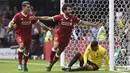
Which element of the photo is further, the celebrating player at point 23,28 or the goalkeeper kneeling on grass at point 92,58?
the goalkeeper kneeling on grass at point 92,58

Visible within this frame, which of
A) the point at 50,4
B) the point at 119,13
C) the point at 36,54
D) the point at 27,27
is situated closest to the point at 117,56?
the point at 119,13

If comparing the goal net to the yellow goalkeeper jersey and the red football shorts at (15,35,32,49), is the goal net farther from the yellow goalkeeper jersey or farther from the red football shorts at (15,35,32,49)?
the red football shorts at (15,35,32,49)

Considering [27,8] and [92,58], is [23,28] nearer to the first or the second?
[27,8]

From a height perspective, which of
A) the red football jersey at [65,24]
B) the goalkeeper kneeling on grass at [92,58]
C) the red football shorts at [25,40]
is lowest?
the goalkeeper kneeling on grass at [92,58]

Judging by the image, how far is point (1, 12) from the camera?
26.6m

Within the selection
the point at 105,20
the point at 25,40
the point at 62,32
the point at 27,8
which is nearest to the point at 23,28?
the point at 25,40

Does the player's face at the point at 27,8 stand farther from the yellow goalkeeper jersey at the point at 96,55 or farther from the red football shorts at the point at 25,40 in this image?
the yellow goalkeeper jersey at the point at 96,55

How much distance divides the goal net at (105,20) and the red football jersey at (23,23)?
134 inches

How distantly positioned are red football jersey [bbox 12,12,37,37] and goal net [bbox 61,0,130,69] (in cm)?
341

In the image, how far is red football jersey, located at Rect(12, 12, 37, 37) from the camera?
13711mm

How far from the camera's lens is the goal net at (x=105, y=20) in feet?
53.6

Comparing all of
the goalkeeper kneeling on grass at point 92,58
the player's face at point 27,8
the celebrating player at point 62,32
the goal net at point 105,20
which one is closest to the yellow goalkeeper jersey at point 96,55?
the goalkeeper kneeling on grass at point 92,58

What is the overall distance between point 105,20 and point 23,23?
4485 millimetres

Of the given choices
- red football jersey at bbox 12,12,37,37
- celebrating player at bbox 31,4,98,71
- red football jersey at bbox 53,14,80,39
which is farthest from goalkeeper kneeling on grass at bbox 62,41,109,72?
red football jersey at bbox 12,12,37,37
